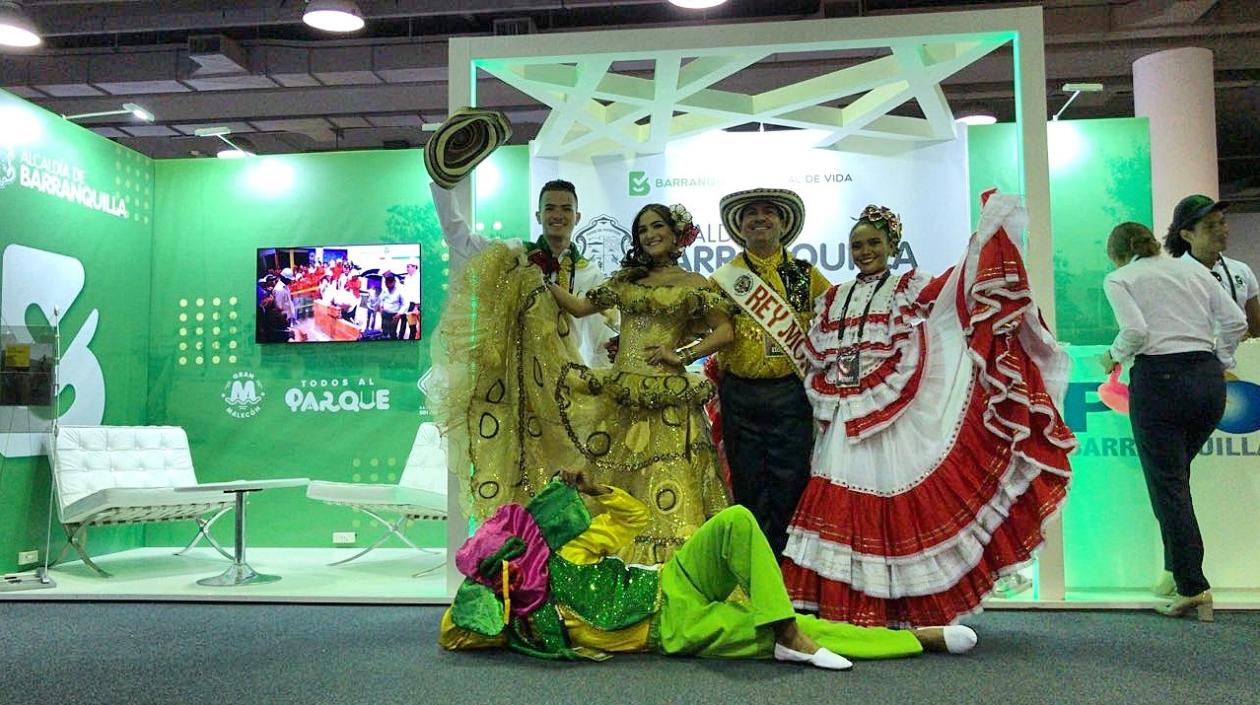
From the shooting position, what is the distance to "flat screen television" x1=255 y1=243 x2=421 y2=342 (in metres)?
6.05

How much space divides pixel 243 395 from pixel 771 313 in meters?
4.02

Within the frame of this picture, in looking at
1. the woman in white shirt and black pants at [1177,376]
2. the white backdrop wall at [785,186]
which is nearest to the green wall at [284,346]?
the white backdrop wall at [785,186]

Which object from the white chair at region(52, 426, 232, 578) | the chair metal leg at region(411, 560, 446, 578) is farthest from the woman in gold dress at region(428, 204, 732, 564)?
the white chair at region(52, 426, 232, 578)

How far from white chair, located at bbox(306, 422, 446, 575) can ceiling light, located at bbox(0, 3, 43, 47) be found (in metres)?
3.29

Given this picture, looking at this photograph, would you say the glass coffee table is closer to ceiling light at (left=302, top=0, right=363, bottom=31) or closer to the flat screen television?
the flat screen television

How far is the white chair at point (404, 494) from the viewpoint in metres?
5.05

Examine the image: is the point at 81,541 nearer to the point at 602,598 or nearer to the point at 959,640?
the point at 602,598

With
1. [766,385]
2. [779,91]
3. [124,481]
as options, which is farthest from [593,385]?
[124,481]

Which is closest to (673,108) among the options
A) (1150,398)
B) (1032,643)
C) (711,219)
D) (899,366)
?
(711,219)

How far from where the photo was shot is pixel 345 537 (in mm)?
5961

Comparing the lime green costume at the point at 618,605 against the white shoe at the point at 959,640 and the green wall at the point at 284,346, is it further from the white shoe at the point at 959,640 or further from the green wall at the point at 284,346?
the green wall at the point at 284,346

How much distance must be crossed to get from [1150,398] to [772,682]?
2173 mm

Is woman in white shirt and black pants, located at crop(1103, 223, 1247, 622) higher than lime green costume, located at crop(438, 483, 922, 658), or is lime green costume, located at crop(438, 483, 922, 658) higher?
woman in white shirt and black pants, located at crop(1103, 223, 1247, 622)

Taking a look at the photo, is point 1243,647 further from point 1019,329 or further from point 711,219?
point 711,219
